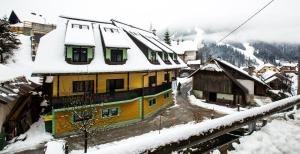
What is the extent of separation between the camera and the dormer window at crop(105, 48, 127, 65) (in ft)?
81.0

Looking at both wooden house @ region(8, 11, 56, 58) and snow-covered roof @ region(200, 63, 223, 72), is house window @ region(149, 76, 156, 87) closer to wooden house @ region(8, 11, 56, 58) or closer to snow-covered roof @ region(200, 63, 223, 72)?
snow-covered roof @ region(200, 63, 223, 72)

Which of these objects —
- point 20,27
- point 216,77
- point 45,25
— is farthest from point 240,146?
point 45,25

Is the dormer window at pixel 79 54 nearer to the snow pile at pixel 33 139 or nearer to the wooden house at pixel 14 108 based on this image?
the wooden house at pixel 14 108

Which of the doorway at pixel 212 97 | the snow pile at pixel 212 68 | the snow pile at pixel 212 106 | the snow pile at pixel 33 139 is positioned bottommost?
the snow pile at pixel 33 139

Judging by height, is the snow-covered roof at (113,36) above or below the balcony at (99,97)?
above

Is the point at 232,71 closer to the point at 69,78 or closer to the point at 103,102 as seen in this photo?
the point at 103,102

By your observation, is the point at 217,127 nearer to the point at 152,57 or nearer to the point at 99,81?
the point at 99,81

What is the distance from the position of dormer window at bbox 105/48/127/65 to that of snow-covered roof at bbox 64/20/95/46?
7.18 ft

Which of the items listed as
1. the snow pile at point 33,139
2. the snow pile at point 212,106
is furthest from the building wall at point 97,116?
the snow pile at point 212,106

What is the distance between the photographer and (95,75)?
23375 millimetres

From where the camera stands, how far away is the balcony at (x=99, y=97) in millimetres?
21328

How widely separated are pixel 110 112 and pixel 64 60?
24.6 ft

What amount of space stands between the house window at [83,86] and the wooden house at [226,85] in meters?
21.1

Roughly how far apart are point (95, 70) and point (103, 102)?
361 cm
